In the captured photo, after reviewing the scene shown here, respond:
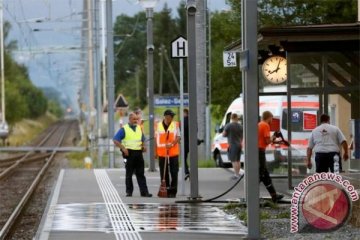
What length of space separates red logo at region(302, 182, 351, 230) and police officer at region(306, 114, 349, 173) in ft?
19.0

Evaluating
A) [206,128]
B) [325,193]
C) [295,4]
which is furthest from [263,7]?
[325,193]

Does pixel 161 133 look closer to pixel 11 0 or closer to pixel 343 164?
pixel 343 164

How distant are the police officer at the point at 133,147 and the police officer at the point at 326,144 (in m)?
3.61

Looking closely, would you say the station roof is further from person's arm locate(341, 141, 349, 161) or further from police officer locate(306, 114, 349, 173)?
person's arm locate(341, 141, 349, 161)

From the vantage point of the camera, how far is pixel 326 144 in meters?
20.0

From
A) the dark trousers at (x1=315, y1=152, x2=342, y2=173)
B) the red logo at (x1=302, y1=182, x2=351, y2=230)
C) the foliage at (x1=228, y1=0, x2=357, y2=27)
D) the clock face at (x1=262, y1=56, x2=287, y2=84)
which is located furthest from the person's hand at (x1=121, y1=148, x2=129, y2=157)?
the foliage at (x1=228, y1=0, x2=357, y2=27)

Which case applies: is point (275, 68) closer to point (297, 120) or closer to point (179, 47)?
point (297, 120)

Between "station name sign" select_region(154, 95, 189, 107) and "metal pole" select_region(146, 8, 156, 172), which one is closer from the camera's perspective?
"metal pole" select_region(146, 8, 156, 172)

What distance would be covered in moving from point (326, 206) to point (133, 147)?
7988mm

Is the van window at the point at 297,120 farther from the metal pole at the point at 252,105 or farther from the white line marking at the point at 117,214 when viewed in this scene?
the metal pole at the point at 252,105

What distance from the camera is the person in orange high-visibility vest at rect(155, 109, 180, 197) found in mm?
21719

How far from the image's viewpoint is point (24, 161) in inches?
2094

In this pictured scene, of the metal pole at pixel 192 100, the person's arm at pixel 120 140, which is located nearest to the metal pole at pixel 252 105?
the metal pole at pixel 192 100

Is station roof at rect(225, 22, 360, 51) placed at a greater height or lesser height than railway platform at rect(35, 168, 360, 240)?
greater
